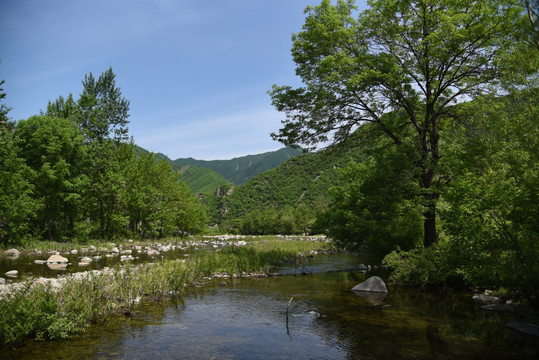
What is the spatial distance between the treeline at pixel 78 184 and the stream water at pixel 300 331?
22.0 meters

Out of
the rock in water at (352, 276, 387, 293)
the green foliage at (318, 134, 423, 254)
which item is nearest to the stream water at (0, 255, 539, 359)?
the rock in water at (352, 276, 387, 293)

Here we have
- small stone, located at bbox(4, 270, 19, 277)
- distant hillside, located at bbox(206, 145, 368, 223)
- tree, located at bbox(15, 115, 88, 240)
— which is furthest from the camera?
distant hillside, located at bbox(206, 145, 368, 223)

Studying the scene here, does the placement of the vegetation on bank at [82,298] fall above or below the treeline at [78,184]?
below

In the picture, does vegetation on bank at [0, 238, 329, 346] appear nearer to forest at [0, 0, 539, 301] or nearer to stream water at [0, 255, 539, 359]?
stream water at [0, 255, 539, 359]

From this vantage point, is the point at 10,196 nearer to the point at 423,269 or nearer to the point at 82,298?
the point at 82,298

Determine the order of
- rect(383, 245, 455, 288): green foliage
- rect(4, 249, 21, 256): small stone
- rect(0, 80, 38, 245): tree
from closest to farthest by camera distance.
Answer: rect(383, 245, 455, 288): green foliage < rect(4, 249, 21, 256): small stone < rect(0, 80, 38, 245): tree

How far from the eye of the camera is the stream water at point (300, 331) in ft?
24.7

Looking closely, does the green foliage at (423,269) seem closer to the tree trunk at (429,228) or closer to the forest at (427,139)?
the forest at (427,139)

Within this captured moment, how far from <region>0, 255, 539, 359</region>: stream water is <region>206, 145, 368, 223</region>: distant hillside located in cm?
6884

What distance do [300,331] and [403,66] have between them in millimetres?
14625

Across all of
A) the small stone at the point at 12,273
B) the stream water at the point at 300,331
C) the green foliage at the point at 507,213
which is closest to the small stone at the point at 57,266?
the small stone at the point at 12,273

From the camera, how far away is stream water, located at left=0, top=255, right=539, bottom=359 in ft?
24.7

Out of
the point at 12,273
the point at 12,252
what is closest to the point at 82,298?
the point at 12,273

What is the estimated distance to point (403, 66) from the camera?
56.2 feet
